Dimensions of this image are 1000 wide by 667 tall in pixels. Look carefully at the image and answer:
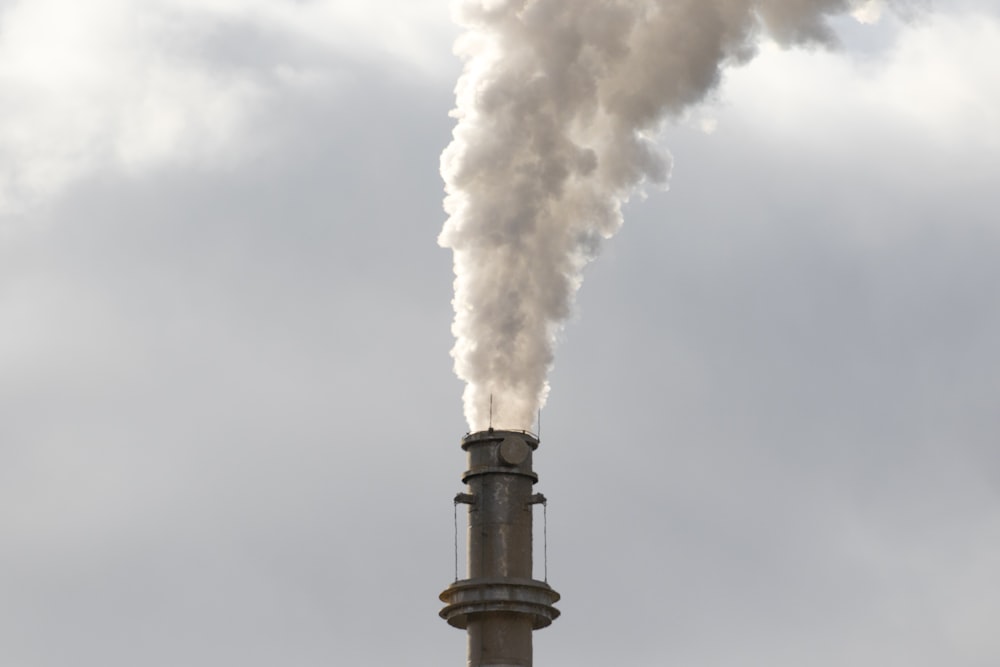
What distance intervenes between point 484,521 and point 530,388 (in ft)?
16.6

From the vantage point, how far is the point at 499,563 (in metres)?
87.4

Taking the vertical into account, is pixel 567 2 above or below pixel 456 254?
above

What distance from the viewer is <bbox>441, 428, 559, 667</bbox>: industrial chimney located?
286 feet

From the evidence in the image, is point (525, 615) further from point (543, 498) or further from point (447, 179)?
point (447, 179)

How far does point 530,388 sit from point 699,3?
1354 centimetres

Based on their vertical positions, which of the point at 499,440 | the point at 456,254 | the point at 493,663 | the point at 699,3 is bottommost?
the point at 493,663

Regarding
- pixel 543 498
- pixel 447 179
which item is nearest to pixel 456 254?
pixel 447 179

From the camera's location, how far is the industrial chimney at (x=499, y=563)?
87.1m

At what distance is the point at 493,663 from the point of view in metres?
86.9

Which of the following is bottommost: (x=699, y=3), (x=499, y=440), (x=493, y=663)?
(x=493, y=663)

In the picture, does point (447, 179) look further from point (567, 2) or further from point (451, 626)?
point (451, 626)

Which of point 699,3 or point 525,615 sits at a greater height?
point 699,3

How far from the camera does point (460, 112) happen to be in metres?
90.9

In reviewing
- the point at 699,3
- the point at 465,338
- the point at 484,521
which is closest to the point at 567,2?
the point at 699,3
